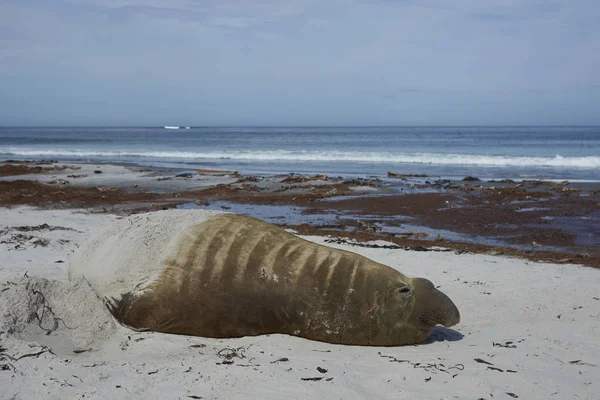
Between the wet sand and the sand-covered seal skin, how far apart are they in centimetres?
488

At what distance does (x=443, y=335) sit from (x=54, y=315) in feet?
11.2

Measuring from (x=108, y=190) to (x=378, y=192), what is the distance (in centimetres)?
823

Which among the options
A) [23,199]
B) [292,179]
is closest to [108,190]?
[23,199]

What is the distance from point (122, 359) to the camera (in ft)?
14.8

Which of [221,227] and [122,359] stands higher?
[221,227]

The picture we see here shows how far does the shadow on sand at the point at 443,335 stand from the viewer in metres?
5.31

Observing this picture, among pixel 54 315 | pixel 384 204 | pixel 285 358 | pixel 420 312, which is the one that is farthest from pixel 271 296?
pixel 384 204

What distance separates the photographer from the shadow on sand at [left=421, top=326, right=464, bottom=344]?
5.31 m

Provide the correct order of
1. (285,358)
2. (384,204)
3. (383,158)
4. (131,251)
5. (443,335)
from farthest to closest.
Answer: (383,158) → (384,204) → (131,251) → (443,335) → (285,358)

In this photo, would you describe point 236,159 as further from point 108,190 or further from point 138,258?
point 138,258

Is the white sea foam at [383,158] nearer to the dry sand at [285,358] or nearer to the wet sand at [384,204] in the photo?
the wet sand at [384,204]

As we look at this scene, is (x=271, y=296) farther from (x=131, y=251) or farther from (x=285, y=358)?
(x=131, y=251)

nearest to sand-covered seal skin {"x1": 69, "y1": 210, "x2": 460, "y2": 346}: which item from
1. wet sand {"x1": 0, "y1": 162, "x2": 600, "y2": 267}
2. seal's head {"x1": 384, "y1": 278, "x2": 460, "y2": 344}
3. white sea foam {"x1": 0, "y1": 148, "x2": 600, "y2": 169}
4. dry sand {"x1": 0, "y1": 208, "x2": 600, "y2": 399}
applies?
seal's head {"x1": 384, "y1": 278, "x2": 460, "y2": 344}

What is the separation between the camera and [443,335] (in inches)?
215
